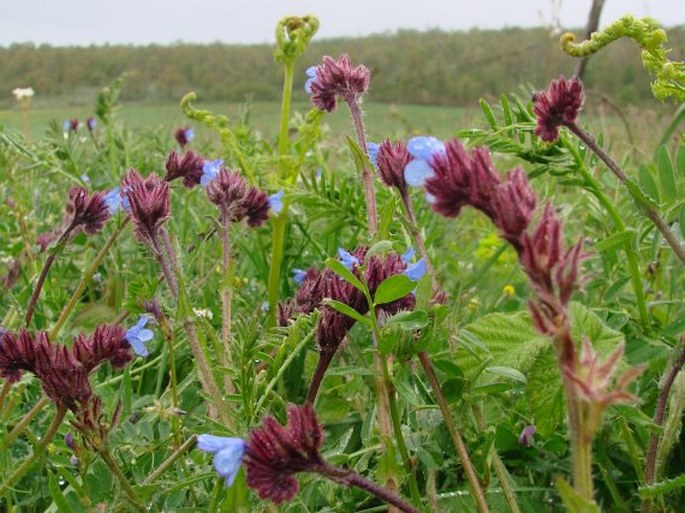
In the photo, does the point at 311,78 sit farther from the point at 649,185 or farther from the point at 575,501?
the point at 575,501

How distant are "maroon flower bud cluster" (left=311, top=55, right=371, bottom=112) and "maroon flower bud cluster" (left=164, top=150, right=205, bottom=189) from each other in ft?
0.93

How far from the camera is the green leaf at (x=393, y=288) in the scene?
0.73 meters

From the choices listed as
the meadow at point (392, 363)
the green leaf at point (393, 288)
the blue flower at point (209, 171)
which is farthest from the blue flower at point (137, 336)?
the green leaf at point (393, 288)

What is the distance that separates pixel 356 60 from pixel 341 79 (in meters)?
10.3

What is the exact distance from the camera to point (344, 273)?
72cm

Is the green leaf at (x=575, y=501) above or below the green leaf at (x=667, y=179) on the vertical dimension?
below

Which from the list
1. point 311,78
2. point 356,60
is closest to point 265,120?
point 356,60

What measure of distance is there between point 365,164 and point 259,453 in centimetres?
46

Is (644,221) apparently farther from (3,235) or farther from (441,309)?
(3,235)

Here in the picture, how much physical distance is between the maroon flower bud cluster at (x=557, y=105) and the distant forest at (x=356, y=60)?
8570mm

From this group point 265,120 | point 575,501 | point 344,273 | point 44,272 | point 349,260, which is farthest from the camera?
point 265,120

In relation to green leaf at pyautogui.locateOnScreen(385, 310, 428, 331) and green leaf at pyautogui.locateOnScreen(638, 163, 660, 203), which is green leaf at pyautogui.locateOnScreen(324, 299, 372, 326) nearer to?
green leaf at pyautogui.locateOnScreen(385, 310, 428, 331)

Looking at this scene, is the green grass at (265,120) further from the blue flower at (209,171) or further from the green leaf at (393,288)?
the green leaf at (393,288)

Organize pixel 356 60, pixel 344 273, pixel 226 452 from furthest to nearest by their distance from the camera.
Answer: pixel 356 60 < pixel 344 273 < pixel 226 452
